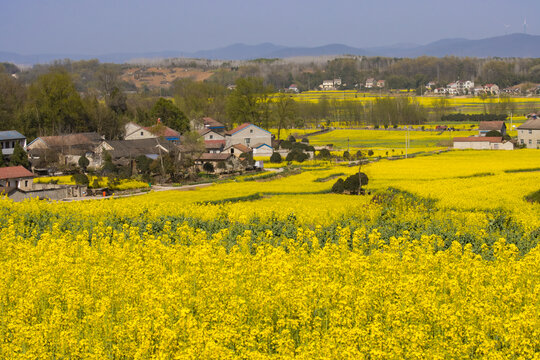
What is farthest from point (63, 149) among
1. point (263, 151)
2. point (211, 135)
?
point (263, 151)

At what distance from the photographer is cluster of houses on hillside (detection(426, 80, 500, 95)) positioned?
157 m

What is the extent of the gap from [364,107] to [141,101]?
41537 millimetres

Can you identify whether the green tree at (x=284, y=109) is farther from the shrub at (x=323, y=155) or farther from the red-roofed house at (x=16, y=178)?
the red-roofed house at (x=16, y=178)

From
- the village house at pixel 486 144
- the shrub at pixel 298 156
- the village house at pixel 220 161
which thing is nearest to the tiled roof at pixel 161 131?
the village house at pixel 220 161

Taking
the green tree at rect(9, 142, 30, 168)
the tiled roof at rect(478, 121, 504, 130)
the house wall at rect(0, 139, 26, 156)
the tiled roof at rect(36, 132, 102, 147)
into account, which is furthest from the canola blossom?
the tiled roof at rect(478, 121, 504, 130)

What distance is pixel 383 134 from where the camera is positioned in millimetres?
91000

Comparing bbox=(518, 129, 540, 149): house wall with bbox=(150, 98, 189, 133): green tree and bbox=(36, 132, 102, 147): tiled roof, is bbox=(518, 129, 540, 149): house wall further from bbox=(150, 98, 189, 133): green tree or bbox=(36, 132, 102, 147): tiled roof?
bbox=(36, 132, 102, 147): tiled roof

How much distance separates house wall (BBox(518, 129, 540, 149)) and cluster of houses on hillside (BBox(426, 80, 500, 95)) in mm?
87026

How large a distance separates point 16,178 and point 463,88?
14318cm

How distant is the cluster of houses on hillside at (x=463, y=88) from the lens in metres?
157

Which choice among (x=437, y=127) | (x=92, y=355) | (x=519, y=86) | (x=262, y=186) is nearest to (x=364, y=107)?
(x=437, y=127)

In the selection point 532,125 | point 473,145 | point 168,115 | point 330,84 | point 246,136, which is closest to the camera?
point 473,145

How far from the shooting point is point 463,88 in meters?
169

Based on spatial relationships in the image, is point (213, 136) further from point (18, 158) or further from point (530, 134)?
point (530, 134)
